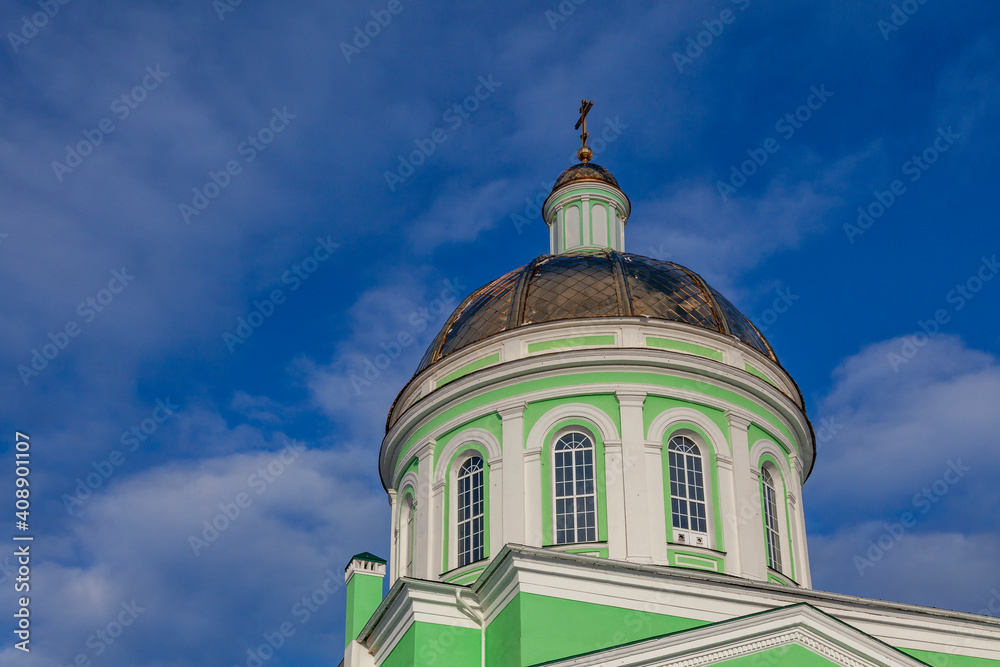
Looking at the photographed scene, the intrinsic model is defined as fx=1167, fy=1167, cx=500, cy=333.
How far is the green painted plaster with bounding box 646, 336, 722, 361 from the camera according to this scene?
70.2ft

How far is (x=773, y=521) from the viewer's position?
21422 mm

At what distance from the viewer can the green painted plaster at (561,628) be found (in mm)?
15852

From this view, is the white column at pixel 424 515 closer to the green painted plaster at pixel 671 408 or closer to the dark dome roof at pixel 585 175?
the green painted plaster at pixel 671 408

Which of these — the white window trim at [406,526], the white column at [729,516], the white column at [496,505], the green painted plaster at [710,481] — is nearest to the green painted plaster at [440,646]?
the white column at [496,505]

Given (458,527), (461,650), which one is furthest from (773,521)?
(461,650)

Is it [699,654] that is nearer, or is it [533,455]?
[699,654]

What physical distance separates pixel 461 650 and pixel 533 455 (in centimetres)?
432

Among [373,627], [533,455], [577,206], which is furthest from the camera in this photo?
[577,206]

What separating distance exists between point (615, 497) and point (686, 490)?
1392 millimetres

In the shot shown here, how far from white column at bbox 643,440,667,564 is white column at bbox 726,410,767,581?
4.84ft

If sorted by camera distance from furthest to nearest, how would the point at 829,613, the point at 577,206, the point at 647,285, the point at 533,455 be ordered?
the point at 577,206 → the point at 647,285 → the point at 533,455 → the point at 829,613

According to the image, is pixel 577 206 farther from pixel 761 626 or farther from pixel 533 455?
pixel 761 626

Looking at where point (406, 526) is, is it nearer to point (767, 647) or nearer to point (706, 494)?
point (706, 494)

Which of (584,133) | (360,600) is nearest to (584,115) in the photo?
(584,133)
